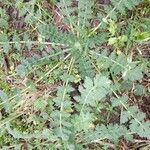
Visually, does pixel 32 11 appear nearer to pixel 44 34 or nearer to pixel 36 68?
pixel 44 34

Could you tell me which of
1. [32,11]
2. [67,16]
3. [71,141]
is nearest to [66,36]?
[67,16]

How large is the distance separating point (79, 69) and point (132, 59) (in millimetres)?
416

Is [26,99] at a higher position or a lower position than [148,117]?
higher

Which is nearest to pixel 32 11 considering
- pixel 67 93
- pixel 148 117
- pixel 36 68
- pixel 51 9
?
pixel 51 9

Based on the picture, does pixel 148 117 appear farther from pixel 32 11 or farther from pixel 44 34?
pixel 32 11

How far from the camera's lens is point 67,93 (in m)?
3.07

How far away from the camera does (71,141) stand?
9.68 ft

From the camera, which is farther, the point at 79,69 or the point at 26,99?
the point at 26,99

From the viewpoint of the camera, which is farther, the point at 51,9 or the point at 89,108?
the point at 51,9

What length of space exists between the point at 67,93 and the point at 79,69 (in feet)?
0.76

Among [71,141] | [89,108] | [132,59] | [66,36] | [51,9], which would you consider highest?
[51,9]

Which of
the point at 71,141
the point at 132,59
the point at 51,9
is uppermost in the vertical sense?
the point at 51,9

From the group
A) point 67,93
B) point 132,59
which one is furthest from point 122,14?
point 67,93

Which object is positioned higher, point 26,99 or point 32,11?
point 32,11
